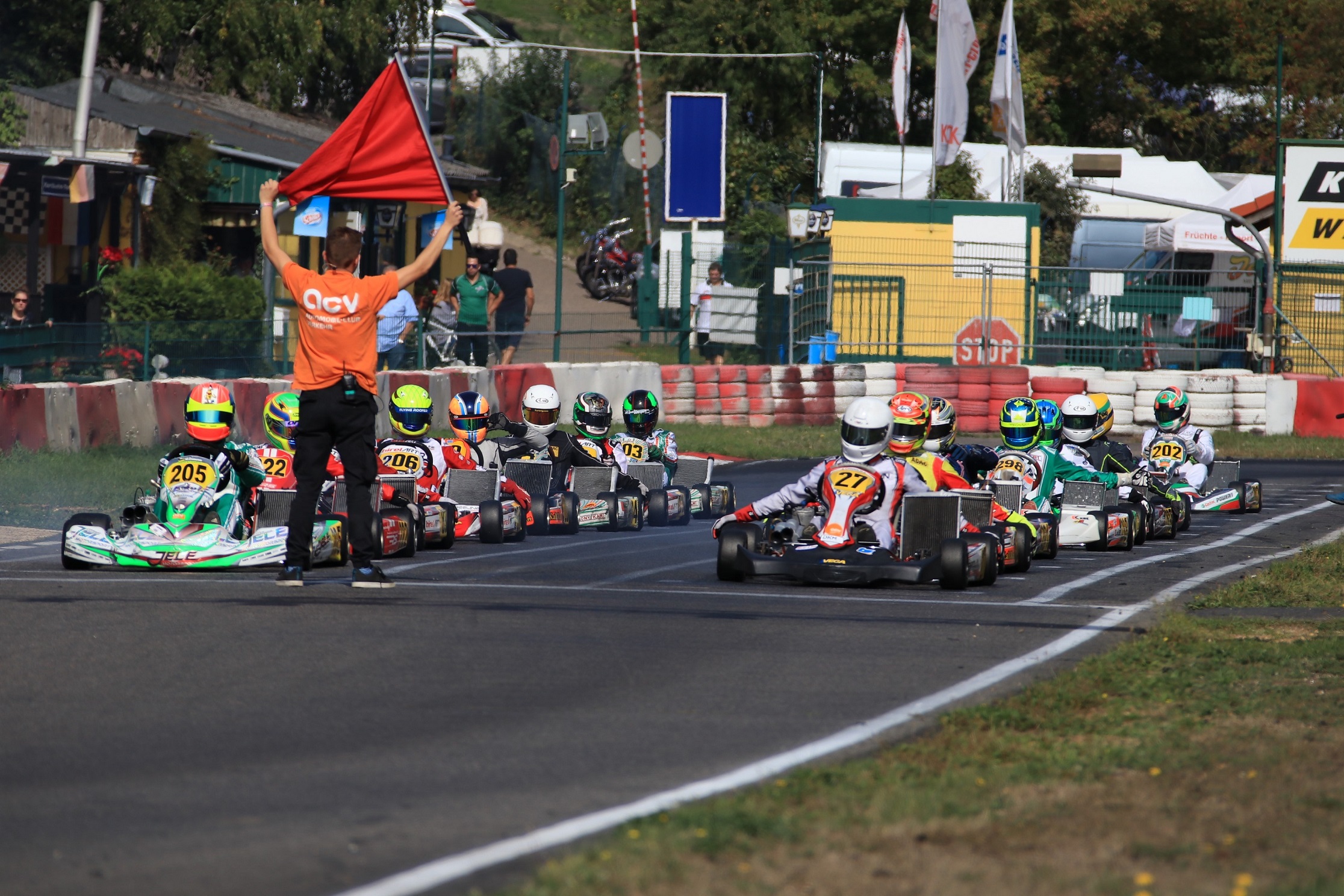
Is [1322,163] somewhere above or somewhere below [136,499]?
above

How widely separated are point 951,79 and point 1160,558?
1428cm

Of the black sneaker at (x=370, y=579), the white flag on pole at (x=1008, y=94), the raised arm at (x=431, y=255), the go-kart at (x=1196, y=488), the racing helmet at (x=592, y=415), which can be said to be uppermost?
the white flag on pole at (x=1008, y=94)

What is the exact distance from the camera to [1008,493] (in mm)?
11672

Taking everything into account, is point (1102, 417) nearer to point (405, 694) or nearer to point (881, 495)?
point (881, 495)

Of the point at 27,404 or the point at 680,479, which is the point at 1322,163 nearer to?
the point at 680,479

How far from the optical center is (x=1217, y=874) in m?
4.16

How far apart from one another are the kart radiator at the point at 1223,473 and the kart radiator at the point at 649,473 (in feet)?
16.3

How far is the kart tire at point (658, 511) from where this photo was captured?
47.2 ft

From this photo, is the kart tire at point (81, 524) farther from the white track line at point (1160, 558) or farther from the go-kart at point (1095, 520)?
the go-kart at point (1095, 520)

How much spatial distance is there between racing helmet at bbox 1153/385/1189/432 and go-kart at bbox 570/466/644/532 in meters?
4.72

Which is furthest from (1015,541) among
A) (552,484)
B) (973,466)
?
(552,484)

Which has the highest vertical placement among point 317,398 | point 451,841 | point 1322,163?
point 1322,163

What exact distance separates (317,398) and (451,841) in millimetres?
4796

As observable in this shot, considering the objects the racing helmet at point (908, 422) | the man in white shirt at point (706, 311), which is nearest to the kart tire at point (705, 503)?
the racing helmet at point (908, 422)
